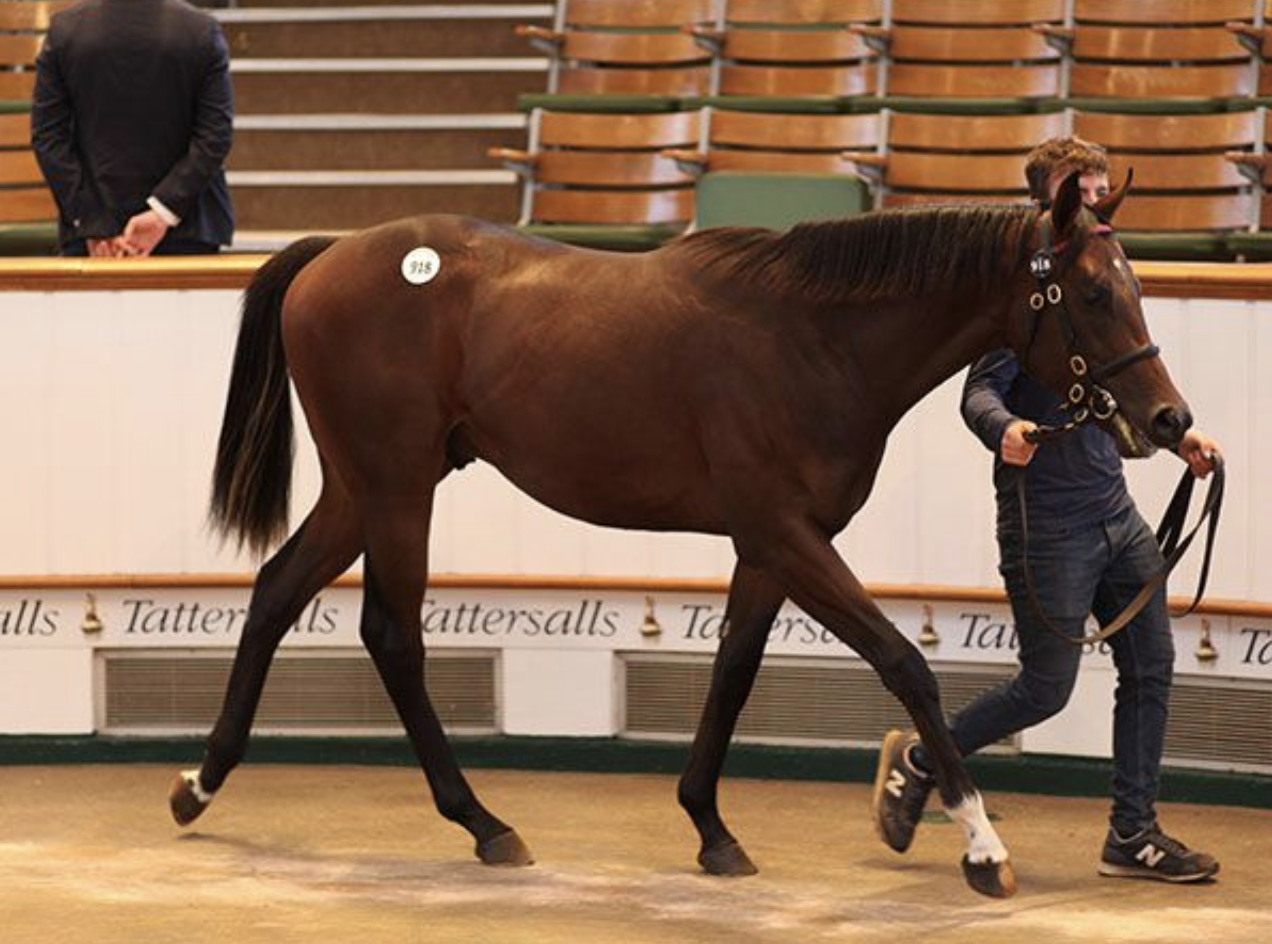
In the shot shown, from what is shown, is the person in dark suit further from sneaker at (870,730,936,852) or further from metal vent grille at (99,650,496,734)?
sneaker at (870,730,936,852)

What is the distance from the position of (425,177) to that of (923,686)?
20.8ft

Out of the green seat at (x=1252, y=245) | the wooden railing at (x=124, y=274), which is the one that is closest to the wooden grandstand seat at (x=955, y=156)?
the green seat at (x=1252, y=245)

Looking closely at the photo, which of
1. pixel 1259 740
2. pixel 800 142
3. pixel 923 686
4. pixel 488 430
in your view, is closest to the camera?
pixel 923 686

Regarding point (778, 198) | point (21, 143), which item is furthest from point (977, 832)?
point (21, 143)

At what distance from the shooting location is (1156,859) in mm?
5598

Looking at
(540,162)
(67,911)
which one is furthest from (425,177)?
(67,911)

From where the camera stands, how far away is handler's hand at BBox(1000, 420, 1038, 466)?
5242mm

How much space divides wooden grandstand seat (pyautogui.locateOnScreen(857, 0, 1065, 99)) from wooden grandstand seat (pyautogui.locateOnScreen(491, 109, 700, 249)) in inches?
38.7

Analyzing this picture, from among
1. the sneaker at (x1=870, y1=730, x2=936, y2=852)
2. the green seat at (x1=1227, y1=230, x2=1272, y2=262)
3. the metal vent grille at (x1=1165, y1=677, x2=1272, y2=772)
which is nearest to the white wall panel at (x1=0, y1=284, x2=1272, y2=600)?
the sneaker at (x1=870, y1=730, x2=936, y2=852)

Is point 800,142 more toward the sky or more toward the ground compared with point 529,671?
more toward the sky

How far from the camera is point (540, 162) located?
1027 cm

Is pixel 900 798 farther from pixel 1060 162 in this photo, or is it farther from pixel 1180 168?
pixel 1180 168

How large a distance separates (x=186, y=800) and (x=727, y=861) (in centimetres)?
133

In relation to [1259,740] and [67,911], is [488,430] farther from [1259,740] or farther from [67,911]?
[1259,740]
